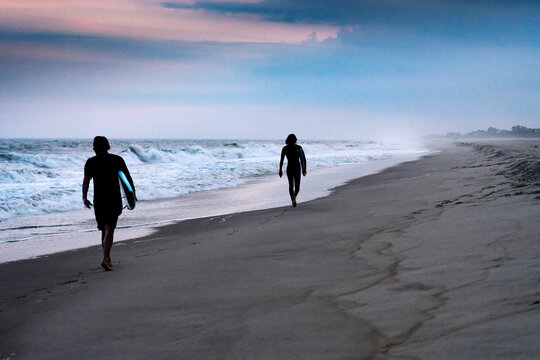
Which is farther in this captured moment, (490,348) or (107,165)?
(107,165)

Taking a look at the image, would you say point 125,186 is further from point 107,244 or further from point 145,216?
point 145,216

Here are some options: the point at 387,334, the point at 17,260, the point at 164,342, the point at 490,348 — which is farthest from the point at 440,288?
the point at 17,260

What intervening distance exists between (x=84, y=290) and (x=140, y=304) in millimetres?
1062

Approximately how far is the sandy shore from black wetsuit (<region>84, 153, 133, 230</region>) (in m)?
0.63

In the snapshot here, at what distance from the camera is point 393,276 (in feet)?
14.3

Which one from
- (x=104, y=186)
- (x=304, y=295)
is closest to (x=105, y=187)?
(x=104, y=186)

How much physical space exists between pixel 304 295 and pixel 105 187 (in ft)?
11.7

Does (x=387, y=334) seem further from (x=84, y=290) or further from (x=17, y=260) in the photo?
(x=17, y=260)

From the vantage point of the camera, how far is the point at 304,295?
4133mm

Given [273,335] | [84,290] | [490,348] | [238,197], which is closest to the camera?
[490,348]

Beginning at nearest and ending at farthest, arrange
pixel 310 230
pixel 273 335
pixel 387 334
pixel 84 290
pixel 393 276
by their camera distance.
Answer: pixel 387 334, pixel 273 335, pixel 393 276, pixel 84 290, pixel 310 230

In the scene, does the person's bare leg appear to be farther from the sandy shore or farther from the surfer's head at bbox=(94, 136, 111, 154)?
the surfer's head at bbox=(94, 136, 111, 154)

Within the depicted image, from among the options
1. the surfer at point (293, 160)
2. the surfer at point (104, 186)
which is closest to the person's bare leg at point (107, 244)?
the surfer at point (104, 186)

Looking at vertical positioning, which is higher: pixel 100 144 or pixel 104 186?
pixel 100 144
